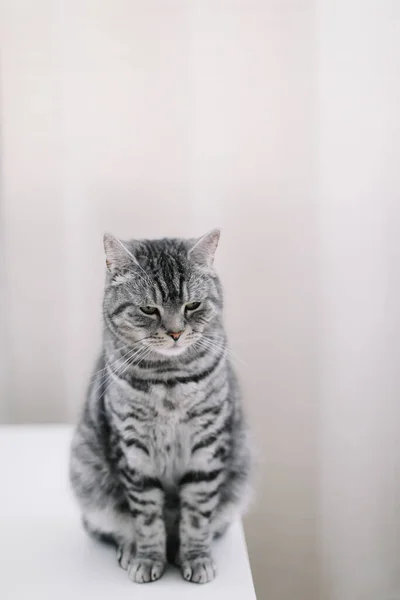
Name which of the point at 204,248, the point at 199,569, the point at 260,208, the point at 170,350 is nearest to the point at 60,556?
the point at 199,569

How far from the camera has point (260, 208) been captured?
1.20m

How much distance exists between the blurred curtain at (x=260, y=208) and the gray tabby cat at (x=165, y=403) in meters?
0.39

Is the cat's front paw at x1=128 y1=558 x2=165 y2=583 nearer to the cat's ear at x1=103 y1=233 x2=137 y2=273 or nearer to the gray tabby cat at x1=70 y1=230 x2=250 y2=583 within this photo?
the gray tabby cat at x1=70 y1=230 x2=250 y2=583

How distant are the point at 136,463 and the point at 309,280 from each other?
1.92 ft

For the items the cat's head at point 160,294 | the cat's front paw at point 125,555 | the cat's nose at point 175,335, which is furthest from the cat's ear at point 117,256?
the cat's front paw at point 125,555

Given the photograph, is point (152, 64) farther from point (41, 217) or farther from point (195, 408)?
point (195, 408)

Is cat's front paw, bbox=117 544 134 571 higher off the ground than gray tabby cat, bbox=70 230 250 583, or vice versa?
gray tabby cat, bbox=70 230 250 583

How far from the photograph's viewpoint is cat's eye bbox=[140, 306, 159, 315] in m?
0.79

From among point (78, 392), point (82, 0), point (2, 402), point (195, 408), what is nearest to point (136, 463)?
point (195, 408)

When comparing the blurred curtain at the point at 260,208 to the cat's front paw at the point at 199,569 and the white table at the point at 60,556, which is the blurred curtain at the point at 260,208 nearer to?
the white table at the point at 60,556

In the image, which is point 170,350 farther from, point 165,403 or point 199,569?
point 199,569

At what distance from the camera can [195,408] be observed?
792 millimetres

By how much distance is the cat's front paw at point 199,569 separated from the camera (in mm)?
795

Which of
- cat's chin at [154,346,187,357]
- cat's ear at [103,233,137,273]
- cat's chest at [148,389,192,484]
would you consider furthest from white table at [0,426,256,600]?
cat's ear at [103,233,137,273]
